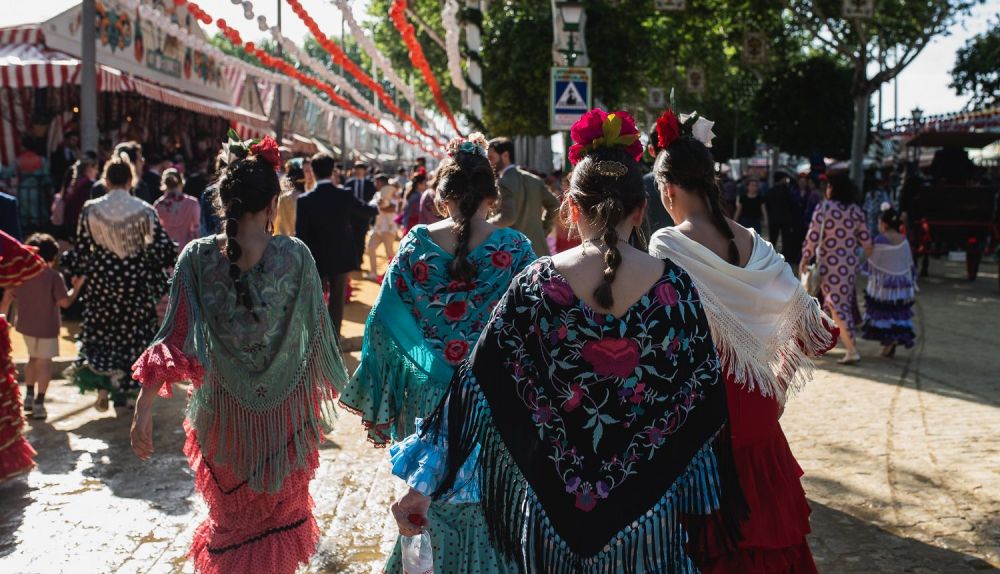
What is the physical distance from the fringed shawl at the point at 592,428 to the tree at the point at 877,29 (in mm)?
21482

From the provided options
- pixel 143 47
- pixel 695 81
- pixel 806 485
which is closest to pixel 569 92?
pixel 806 485

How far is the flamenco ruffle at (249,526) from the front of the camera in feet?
14.0

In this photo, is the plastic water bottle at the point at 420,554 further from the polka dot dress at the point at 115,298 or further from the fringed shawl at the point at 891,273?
the fringed shawl at the point at 891,273

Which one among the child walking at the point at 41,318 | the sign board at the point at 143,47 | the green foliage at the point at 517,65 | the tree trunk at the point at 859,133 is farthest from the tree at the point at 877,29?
the child walking at the point at 41,318

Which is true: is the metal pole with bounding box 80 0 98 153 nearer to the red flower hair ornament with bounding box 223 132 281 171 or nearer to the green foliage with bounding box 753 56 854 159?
the red flower hair ornament with bounding box 223 132 281 171

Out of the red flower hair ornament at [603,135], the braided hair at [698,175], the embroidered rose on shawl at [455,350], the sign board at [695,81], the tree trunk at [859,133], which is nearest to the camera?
the red flower hair ornament at [603,135]

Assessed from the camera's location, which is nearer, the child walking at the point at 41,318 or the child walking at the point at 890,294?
the child walking at the point at 41,318

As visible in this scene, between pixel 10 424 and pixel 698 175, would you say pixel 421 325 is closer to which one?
pixel 698 175

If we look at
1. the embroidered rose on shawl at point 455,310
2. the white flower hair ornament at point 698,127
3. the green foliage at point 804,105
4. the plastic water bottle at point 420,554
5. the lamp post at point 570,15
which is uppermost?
the green foliage at point 804,105

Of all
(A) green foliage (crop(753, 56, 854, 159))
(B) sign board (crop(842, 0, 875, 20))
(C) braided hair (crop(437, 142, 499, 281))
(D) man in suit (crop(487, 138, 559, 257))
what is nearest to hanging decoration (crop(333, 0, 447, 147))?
(D) man in suit (crop(487, 138, 559, 257))

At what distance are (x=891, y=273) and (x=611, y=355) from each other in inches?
344

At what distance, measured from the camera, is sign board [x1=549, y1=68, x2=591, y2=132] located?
12.7m

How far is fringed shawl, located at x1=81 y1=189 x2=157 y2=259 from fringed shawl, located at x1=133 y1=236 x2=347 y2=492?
375 cm

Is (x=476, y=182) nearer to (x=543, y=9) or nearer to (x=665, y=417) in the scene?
(x=665, y=417)
